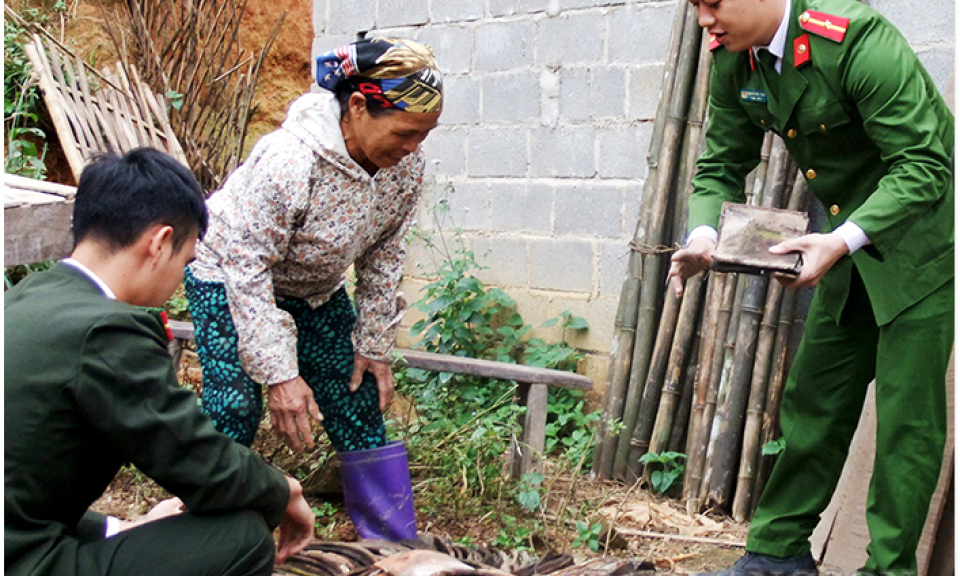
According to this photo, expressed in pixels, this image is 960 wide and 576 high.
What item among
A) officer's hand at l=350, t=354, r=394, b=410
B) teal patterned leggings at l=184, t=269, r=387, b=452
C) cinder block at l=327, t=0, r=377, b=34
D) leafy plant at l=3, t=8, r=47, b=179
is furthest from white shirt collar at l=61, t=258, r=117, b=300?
leafy plant at l=3, t=8, r=47, b=179

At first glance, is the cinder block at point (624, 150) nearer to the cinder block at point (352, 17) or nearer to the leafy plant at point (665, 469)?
the leafy plant at point (665, 469)

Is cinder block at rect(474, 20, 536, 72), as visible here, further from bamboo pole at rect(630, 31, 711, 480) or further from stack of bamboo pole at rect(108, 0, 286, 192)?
stack of bamboo pole at rect(108, 0, 286, 192)

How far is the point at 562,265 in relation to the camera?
4910mm

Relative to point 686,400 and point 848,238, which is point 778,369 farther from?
Answer: point 848,238

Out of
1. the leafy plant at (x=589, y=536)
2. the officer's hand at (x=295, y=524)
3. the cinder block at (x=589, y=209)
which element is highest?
the cinder block at (x=589, y=209)

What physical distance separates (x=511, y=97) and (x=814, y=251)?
2.89 metres

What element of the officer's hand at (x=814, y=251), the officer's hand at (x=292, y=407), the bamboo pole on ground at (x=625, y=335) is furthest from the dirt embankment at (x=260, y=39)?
the officer's hand at (x=814, y=251)

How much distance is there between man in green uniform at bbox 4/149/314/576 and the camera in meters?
1.71

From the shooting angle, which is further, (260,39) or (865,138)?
(260,39)

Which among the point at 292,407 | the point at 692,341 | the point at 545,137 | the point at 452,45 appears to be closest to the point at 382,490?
the point at 292,407

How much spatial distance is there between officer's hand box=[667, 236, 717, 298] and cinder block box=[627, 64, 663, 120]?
1.85m

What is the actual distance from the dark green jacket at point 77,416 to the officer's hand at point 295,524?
12.3 inches

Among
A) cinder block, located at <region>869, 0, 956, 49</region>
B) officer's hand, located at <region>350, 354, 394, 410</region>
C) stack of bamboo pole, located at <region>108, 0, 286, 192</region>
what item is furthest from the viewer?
stack of bamboo pole, located at <region>108, 0, 286, 192</region>

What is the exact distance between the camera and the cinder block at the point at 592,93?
461cm
